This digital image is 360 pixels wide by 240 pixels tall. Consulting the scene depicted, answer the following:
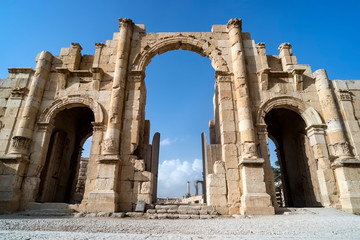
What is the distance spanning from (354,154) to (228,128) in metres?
4.76

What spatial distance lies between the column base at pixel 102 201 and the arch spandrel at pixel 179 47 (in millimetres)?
5158

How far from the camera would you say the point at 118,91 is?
27.8 ft

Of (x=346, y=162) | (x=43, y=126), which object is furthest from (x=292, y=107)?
(x=43, y=126)

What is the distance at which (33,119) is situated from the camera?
8383mm

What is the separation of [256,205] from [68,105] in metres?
8.09

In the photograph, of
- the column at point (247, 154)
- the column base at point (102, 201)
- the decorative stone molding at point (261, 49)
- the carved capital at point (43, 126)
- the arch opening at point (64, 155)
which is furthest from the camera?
the decorative stone molding at point (261, 49)

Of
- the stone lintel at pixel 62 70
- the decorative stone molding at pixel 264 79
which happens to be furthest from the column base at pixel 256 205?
the stone lintel at pixel 62 70

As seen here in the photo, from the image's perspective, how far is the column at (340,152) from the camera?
6998mm

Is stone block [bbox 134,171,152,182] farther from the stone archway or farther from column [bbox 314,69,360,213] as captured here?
column [bbox 314,69,360,213]

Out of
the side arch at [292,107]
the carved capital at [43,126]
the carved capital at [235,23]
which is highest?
the carved capital at [235,23]

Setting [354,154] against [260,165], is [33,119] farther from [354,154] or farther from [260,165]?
[354,154]

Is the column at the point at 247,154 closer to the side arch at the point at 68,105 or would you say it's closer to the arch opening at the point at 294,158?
the arch opening at the point at 294,158

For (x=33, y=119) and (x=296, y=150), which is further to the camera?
(x=296, y=150)

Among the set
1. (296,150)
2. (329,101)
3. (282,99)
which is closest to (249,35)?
(282,99)
